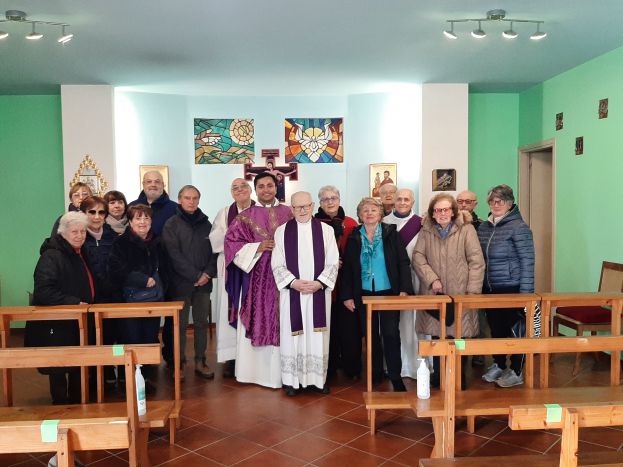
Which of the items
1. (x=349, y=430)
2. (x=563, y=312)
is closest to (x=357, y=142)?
(x=563, y=312)

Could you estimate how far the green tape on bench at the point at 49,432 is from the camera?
175 cm

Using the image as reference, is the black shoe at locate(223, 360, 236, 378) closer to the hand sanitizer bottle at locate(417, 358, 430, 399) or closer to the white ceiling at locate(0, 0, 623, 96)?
the hand sanitizer bottle at locate(417, 358, 430, 399)

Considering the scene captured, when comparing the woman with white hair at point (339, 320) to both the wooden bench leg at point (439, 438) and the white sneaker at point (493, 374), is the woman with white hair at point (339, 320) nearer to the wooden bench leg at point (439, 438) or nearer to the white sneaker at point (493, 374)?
the white sneaker at point (493, 374)

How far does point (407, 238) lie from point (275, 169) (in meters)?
3.26

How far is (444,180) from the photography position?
6.61 metres

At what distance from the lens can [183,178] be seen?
727cm

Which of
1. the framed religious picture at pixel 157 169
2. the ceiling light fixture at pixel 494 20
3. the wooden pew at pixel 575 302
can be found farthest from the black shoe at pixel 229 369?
the ceiling light fixture at pixel 494 20

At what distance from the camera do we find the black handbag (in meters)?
4.11

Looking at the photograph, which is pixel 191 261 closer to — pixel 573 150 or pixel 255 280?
pixel 255 280

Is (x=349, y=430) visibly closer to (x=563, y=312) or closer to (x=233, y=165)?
(x=563, y=312)

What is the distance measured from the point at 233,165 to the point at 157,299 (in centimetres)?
343

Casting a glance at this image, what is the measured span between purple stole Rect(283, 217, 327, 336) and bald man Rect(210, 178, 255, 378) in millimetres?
612

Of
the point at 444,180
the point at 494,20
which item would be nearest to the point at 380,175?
the point at 444,180

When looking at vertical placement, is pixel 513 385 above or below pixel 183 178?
below
